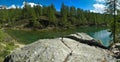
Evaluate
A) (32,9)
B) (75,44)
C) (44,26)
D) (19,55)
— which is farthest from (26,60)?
(32,9)

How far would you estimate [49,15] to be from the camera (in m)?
183

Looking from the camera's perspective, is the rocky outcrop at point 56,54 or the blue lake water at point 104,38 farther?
the blue lake water at point 104,38

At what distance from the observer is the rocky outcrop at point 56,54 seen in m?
14.7

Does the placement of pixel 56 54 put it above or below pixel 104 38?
above

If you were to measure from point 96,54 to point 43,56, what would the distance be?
3.47m

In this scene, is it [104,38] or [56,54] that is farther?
[104,38]

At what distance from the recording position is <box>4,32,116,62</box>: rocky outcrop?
48.3 feet

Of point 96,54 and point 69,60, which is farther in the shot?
point 96,54

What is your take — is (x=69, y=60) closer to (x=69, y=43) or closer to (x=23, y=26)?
(x=69, y=43)

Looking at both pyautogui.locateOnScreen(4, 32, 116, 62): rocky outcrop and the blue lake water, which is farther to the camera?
the blue lake water

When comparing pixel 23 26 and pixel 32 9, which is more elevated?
pixel 32 9

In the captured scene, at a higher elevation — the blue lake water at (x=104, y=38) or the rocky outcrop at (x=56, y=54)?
the rocky outcrop at (x=56, y=54)

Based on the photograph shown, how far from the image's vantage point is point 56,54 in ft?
48.6

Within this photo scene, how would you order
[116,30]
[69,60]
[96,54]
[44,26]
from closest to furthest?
1. [69,60]
2. [96,54]
3. [116,30]
4. [44,26]
